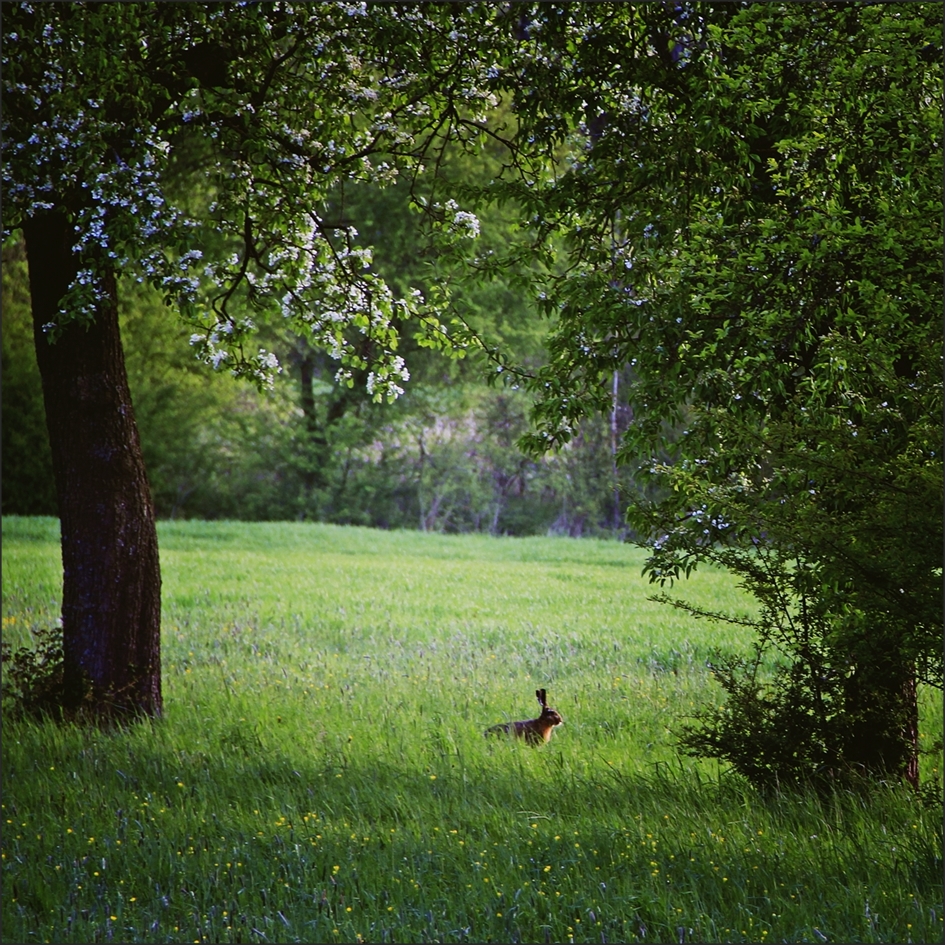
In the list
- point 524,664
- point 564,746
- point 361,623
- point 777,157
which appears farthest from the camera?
point 361,623

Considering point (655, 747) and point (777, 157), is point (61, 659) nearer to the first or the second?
point (655, 747)

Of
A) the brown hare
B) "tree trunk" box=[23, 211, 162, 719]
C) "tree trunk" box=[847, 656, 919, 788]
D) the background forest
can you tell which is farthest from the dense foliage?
the background forest

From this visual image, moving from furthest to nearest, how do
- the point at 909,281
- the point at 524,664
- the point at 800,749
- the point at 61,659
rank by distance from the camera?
1. the point at 524,664
2. the point at 61,659
3. the point at 800,749
4. the point at 909,281

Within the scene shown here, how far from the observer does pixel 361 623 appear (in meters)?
10.7

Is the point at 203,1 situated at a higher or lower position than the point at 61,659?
higher

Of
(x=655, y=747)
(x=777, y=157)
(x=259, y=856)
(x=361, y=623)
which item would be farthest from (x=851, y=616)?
(x=361, y=623)

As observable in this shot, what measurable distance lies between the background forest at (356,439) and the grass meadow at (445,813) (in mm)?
9135

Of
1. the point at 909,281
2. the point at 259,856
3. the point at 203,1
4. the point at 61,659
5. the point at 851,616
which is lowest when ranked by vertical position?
the point at 259,856

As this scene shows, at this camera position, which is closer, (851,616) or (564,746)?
(851,616)

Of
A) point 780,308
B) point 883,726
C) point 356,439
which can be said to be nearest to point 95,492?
point 780,308

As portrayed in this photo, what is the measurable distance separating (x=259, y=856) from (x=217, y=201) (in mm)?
4376

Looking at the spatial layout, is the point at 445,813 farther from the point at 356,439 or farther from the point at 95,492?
the point at 356,439

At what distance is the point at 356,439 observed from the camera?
857 inches

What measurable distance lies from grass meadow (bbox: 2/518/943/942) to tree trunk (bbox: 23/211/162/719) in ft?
1.55
